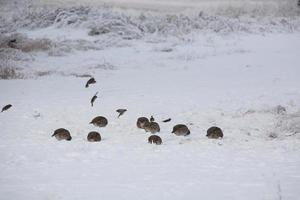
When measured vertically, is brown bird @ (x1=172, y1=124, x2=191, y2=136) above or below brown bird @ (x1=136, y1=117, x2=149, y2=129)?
below

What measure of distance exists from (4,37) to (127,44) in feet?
19.3

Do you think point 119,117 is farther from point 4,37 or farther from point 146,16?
point 146,16

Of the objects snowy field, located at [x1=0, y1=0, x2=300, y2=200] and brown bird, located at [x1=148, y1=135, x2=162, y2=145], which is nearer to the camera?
snowy field, located at [x1=0, y1=0, x2=300, y2=200]

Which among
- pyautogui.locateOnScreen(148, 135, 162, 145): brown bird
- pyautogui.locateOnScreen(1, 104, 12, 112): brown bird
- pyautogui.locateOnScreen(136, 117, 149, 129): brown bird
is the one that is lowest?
pyautogui.locateOnScreen(148, 135, 162, 145): brown bird

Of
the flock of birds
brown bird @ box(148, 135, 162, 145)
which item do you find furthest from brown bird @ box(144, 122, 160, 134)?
brown bird @ box(148, 135, 162, 145)

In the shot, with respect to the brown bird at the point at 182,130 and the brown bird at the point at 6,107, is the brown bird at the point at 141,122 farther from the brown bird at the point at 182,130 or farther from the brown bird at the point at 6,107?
the brown bird at the point at 6,107

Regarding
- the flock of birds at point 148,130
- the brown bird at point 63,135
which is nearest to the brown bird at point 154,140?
the flock of birds at point 148,130

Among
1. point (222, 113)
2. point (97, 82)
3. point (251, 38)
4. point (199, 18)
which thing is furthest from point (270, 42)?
point (222, 113)

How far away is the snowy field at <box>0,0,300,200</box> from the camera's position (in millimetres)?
5695

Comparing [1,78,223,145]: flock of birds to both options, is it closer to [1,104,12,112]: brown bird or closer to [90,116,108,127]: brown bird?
[90,116,108,127]: brown bird

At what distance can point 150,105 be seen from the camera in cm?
1033

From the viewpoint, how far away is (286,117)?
8930 mm

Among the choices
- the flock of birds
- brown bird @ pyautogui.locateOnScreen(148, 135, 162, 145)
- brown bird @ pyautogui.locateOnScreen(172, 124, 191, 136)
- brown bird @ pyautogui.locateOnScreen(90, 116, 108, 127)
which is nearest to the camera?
brown bird @ pyautogui.locateOnScreen(148, 135, 162, 145)

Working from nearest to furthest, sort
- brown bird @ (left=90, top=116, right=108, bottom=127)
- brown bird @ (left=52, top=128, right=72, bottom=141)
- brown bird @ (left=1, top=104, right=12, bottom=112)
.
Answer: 1. brown bird @ (left=52, top=128, right=72, bottom=141)
2. brown bird @ (left=90, top=116, right=108, bottom=127)
3. brown bird @ (left=1, top=104, right=12, bottom=112)
